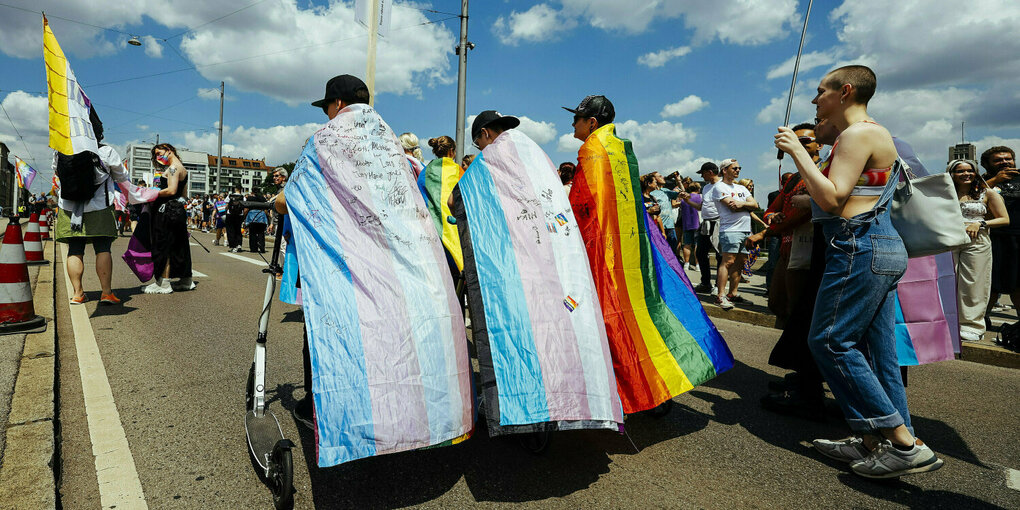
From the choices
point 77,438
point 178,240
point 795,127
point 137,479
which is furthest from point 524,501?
point 178,240

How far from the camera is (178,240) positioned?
707 cm

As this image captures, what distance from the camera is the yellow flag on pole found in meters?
5.07

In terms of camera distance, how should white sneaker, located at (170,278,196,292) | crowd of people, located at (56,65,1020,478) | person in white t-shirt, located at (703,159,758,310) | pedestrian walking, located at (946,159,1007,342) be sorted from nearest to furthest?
crowd of people, located at (56,65,1020,478)
pedestrian walking, located at (946,159,1007,342)
person in white t-shirt, located at (703,159,758,310)
white sneaker, located at (170,278,196,292)

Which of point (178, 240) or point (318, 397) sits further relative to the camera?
point (178, 240)

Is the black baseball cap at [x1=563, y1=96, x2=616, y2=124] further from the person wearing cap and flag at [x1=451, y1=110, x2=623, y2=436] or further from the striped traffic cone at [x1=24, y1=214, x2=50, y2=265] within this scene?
the striped traffic cone at [x1=24, y1=214, x2=50, y2=265]

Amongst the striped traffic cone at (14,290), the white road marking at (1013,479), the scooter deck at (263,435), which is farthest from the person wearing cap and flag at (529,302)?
the striped traffic cone at (14,290)

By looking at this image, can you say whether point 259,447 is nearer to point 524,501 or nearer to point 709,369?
point 524,501

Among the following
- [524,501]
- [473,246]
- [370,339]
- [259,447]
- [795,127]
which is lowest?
[524,501]

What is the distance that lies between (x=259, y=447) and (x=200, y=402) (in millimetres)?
1229

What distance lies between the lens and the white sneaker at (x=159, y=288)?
708 centimetres

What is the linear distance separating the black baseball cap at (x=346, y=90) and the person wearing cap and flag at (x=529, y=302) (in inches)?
27.6

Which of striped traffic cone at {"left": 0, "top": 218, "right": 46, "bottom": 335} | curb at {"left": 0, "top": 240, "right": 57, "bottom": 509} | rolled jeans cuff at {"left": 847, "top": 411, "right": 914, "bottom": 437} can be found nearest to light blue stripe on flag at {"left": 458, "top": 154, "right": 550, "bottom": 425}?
rolled jeans cuff at {"left": 847, "top": 411, "right": 914, "bottom": 437}

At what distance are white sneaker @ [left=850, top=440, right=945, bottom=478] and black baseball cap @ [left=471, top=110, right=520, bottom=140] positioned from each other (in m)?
2.41

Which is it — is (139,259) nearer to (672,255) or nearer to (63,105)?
(63,105)
